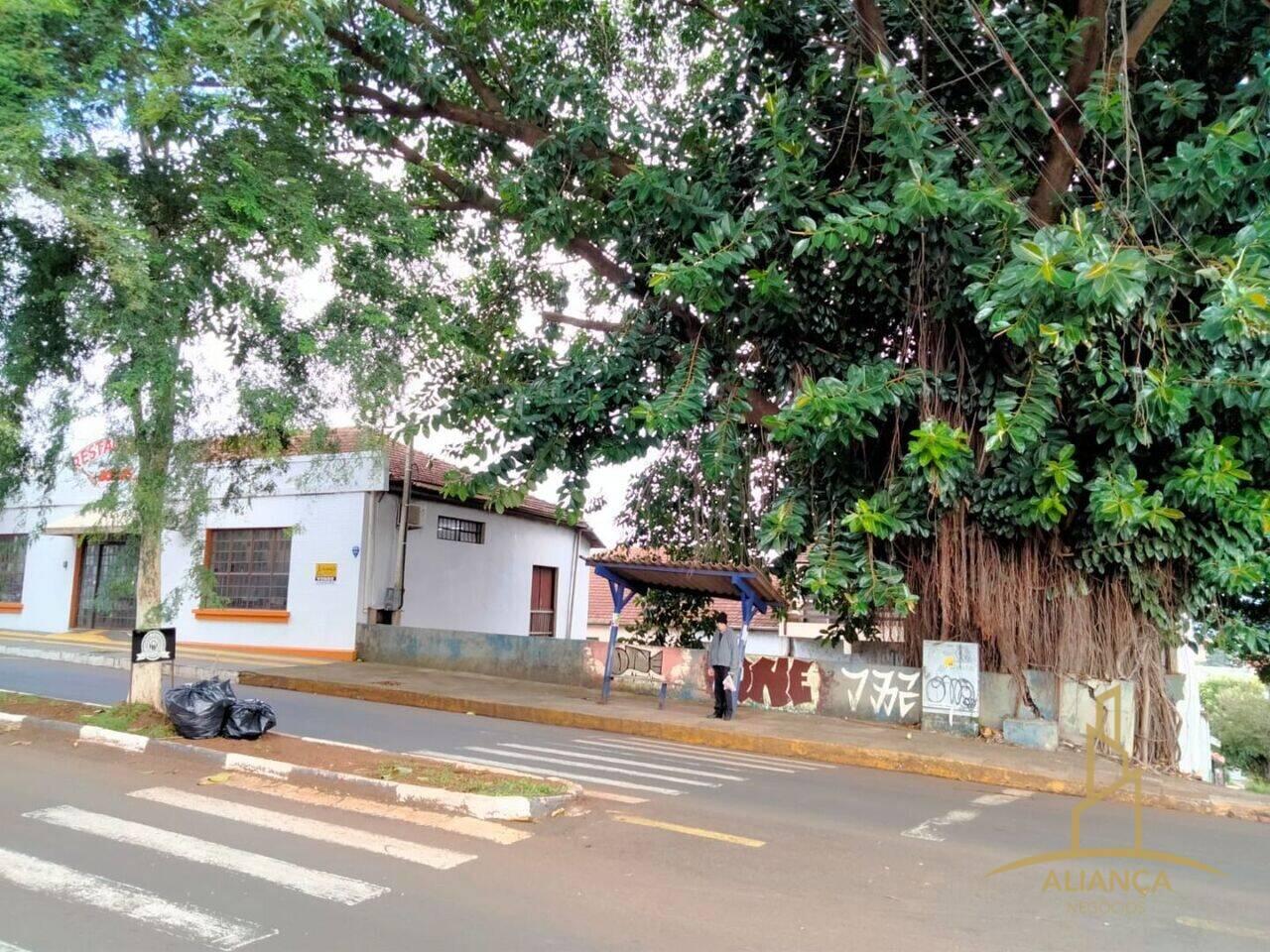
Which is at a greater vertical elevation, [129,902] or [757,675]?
[757,675]

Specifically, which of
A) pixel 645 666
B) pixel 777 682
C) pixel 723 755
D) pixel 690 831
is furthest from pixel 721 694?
pixel 690 831

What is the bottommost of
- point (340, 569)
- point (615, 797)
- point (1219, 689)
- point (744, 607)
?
point (1219, 689)

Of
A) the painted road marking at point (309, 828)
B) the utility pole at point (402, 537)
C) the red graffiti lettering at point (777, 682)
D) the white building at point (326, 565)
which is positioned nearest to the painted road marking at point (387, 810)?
the painted road marking at point (309, 828)

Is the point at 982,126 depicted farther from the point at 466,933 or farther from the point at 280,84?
the point at 466,933

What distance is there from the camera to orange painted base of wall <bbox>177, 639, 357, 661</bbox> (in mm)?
19328

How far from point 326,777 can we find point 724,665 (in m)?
6.47

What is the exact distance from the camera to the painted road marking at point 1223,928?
4859mm

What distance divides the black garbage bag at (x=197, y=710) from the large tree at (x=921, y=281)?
4276mm

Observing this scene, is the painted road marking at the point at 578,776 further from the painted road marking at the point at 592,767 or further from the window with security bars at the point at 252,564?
the window with security bars at the point at 252,564

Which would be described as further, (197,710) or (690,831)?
(197,710)

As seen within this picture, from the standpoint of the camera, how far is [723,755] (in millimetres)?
10883

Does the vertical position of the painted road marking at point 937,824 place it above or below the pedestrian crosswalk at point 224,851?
below

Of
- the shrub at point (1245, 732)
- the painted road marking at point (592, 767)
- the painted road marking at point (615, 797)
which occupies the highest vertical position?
the painted road marking at point (615, 797)

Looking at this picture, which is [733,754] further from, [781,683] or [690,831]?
[690,831]
